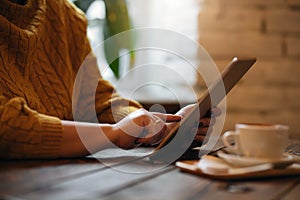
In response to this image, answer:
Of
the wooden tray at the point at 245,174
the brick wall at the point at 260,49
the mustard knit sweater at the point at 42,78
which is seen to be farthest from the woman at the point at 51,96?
the brick wall at the point at 260,49

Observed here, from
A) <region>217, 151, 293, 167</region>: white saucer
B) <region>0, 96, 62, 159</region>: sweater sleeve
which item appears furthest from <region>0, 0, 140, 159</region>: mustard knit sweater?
<region>217, 151, 293, 167</region>: white saucer

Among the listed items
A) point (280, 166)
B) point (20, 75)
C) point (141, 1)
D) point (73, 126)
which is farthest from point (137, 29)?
point (280, 166)

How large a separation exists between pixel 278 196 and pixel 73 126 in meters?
0.49

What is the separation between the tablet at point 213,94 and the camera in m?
0.99

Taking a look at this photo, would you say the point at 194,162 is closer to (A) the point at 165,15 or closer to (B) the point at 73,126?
(B) the point at 73,126

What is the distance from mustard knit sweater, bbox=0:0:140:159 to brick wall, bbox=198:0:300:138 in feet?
2.82

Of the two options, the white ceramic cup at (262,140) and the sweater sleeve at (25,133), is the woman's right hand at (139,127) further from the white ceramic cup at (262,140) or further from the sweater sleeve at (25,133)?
the white ceramic cup at (262,140)

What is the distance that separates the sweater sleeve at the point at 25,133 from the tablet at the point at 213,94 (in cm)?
22

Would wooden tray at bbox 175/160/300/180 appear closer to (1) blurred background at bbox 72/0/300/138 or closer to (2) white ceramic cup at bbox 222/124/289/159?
(2) white ceramic cup at bbox 222/124/289/159

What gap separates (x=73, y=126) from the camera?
1065 mm

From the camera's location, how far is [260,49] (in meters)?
2.24

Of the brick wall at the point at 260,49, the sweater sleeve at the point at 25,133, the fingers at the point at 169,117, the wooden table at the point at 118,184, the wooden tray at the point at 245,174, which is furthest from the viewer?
the brick wall at the point at 260,49

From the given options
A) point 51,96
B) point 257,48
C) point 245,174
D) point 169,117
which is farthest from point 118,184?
point 257,48

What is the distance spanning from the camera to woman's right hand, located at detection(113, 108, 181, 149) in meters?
1.07
